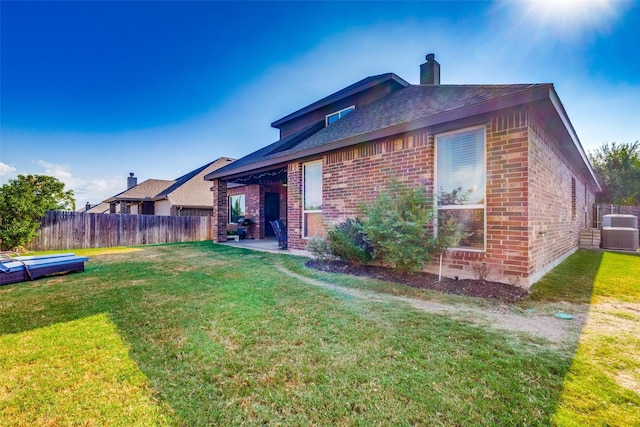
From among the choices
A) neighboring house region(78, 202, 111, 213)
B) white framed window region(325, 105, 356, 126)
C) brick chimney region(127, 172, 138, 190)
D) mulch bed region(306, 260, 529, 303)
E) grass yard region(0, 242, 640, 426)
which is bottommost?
grass yard region(0, 242, 640, 426)

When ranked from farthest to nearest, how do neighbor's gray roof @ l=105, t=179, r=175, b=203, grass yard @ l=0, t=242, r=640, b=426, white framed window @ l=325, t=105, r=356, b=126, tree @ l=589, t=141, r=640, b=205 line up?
neighbor's gray roof @ l=105, t=179, r=175, b=203 < tree @ l=589, t=141, r=640, b=205 < white framed window @ l=325, t=105, r=356, b=126 < grass yard @ l=0, t=242, r=640, b=426

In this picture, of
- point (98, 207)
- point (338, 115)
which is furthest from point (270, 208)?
point (98, 207)

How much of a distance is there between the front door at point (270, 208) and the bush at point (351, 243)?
8.51m

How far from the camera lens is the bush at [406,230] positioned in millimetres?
4750

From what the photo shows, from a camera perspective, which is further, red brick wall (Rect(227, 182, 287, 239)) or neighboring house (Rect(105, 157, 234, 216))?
neighboring house (Rect(105, 157, 234, 216))

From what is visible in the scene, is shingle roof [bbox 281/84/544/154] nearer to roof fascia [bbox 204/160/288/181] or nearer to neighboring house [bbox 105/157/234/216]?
roof fascia [bbox 204/160/288/181]

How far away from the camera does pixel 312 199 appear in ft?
26.6

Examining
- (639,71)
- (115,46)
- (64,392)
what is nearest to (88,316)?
(64,392)

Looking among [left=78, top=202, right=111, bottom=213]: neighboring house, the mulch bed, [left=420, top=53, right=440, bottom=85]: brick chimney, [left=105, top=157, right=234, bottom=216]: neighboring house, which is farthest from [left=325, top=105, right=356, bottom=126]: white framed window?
[left=78, top=202, right=111, bottom=213]: neighboring house

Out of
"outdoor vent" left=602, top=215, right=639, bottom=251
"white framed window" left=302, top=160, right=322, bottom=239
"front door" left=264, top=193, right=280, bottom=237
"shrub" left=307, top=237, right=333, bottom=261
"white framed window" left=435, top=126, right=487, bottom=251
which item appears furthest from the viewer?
"front door" left=264, top=193, right=280, bottom=237

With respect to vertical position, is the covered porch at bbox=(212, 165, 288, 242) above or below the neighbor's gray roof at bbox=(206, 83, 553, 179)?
below

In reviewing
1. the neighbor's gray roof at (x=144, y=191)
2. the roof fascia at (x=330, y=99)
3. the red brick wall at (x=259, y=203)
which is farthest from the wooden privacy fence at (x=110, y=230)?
the neighbor's gray roof at (x=144, y=191)

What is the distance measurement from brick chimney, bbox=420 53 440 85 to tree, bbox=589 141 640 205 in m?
A: 20.0

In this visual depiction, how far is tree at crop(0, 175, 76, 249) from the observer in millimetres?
9539
